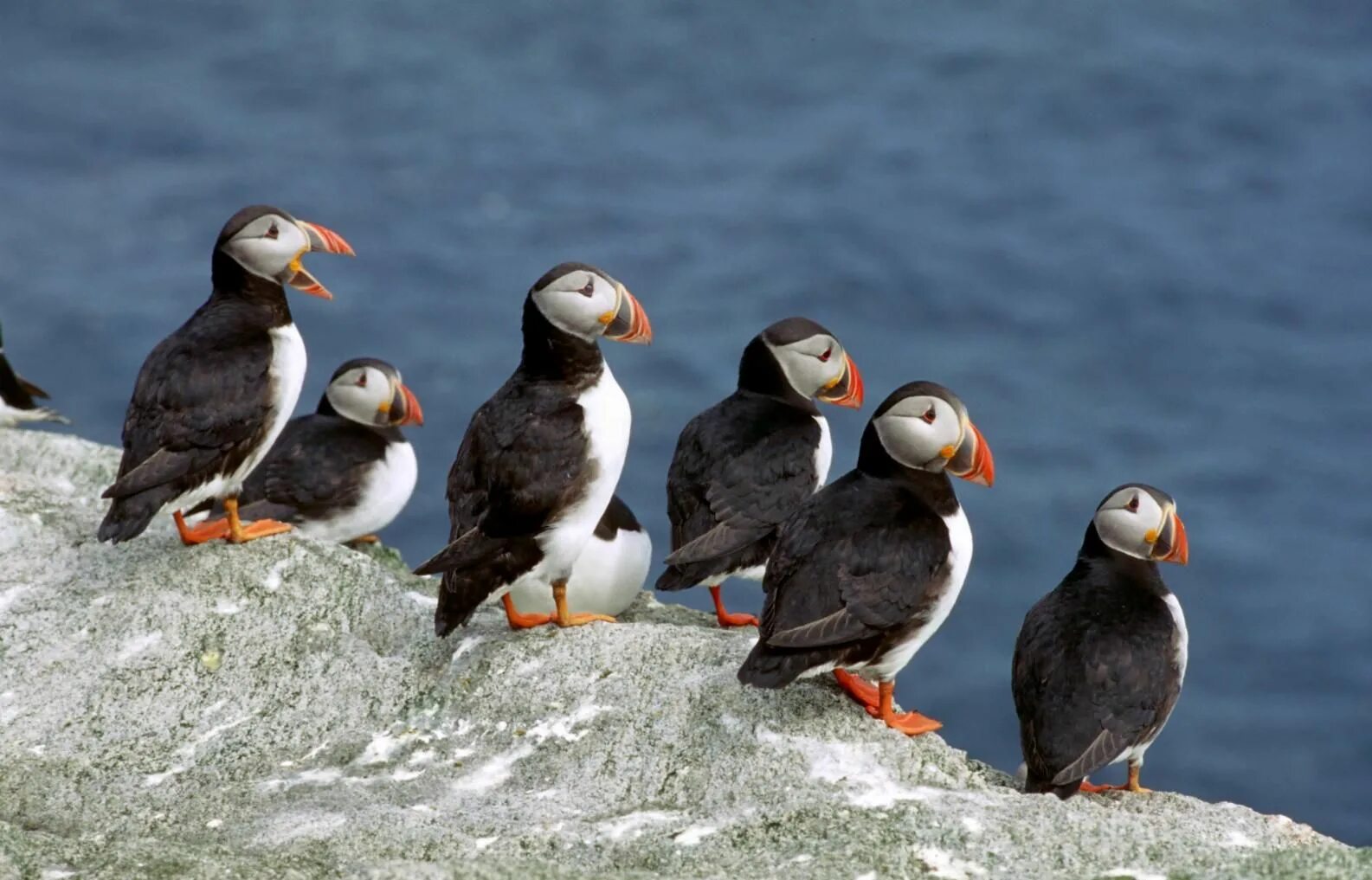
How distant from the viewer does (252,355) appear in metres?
6.70

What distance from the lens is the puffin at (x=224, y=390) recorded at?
21.2 ft

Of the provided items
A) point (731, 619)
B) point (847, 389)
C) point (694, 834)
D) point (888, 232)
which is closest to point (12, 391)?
point (731, 619)

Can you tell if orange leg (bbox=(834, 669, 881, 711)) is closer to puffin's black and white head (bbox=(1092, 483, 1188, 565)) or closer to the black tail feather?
puffin's black and white head (bbox=(1092, 483, 1188, 565))

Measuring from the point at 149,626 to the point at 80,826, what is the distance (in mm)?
1139

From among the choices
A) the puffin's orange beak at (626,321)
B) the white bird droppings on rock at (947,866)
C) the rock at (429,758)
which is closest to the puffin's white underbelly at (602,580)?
the rock at (429,758)

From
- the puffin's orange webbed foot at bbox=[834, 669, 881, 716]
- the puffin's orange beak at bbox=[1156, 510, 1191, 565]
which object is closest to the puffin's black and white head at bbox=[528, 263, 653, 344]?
the puffin's orange webbed foot at bbox=[834, 669, 881, 716]

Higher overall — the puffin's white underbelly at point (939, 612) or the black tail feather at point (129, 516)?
the puffin's white underbelly at point (939, 612)

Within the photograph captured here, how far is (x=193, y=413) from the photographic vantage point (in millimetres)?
6539

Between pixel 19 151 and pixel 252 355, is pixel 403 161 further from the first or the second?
pixel 252 355

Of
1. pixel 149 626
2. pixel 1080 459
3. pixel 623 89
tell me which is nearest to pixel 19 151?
pixel 623 89

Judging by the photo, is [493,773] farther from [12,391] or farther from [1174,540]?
[12,391]

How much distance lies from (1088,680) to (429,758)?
1856mm

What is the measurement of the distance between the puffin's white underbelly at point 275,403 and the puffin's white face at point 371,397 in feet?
5.50

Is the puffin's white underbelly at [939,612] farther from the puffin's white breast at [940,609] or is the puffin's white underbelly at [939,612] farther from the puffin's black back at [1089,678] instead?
the puffin's black back at [1089,678]
